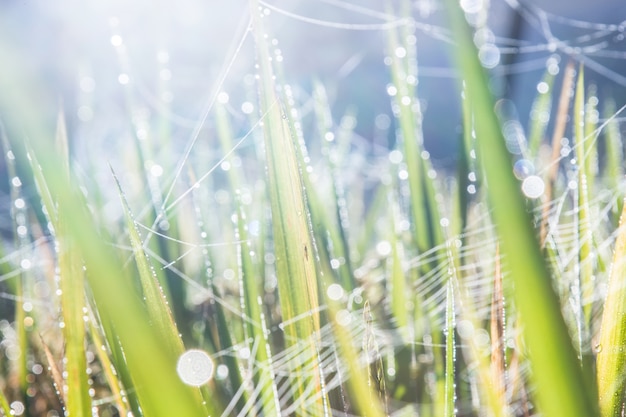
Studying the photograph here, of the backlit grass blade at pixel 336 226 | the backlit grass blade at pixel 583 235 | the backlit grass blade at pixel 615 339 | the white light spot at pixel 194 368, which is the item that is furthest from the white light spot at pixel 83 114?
the backlit grass blade at pixel 615 339

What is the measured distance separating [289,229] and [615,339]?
0.22 meters

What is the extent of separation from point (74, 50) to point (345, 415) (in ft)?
4.03

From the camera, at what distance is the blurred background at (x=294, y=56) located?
1.11 meters

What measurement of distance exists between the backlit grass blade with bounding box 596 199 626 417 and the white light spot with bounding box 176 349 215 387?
255mm

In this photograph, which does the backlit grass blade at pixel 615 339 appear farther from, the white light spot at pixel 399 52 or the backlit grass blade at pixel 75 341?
the white light spot at pixel 399 52

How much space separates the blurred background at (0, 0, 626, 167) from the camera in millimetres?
1106

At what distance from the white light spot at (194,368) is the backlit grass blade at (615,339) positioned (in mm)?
255

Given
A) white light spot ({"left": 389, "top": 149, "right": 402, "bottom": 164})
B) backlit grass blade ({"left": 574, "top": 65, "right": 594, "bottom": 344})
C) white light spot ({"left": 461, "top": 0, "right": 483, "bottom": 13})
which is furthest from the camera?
white light spot ({"left": 389, "top": 149, "right": 402, "bottom": 164})

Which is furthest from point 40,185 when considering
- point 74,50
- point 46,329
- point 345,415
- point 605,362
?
point 74,50

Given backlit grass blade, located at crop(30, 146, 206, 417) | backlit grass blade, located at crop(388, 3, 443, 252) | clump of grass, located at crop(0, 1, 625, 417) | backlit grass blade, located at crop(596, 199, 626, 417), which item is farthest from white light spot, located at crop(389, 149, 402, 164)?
backlit grass blade, located at crop(30, 146, 206, 417)

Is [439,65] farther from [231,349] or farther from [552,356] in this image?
[552,356]

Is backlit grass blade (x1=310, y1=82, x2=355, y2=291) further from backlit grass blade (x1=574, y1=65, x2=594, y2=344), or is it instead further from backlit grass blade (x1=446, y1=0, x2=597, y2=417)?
backlit grass blade (x1=446, y1=0, x2=597, y2=417)

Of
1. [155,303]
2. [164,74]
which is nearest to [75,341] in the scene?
[155,303]

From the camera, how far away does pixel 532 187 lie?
1.82ft
